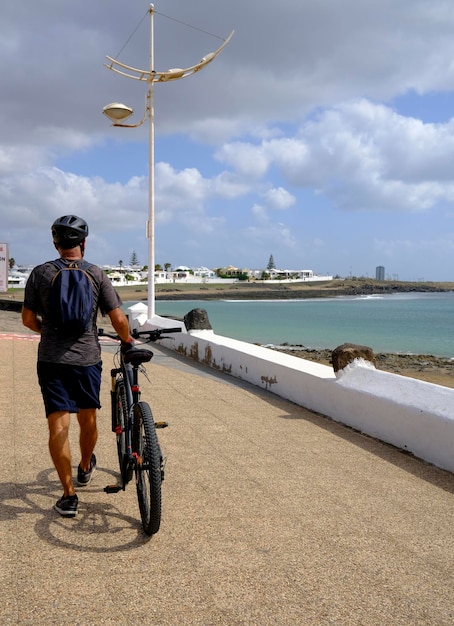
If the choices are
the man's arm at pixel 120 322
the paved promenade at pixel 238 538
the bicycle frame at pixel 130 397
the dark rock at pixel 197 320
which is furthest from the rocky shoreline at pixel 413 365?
the man's arm at pixel 120 322

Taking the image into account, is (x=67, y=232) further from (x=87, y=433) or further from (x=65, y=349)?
(x=87, y=433)

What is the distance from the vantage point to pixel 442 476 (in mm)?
5266

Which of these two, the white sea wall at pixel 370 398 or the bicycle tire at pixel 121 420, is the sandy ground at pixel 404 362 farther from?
the bicycle tire at pixel 121 420

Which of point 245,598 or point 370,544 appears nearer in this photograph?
point 245,598

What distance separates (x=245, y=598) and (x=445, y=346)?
3595 cm

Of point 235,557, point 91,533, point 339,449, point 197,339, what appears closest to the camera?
point 235,557

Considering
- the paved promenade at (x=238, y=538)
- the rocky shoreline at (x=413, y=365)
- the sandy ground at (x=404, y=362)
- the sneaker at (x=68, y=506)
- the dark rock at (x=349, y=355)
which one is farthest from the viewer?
the rocky shoreline at (x=413, y=365)

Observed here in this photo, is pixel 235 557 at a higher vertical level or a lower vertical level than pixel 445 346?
higher

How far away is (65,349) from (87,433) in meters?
0.72

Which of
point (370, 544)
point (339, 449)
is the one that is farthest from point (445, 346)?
point (370, 544)

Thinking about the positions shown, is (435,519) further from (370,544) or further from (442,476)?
(442,476)

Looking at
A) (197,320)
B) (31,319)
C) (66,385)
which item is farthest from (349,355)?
(197,320)

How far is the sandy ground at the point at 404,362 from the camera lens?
1956cm

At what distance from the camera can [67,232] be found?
153 inches
